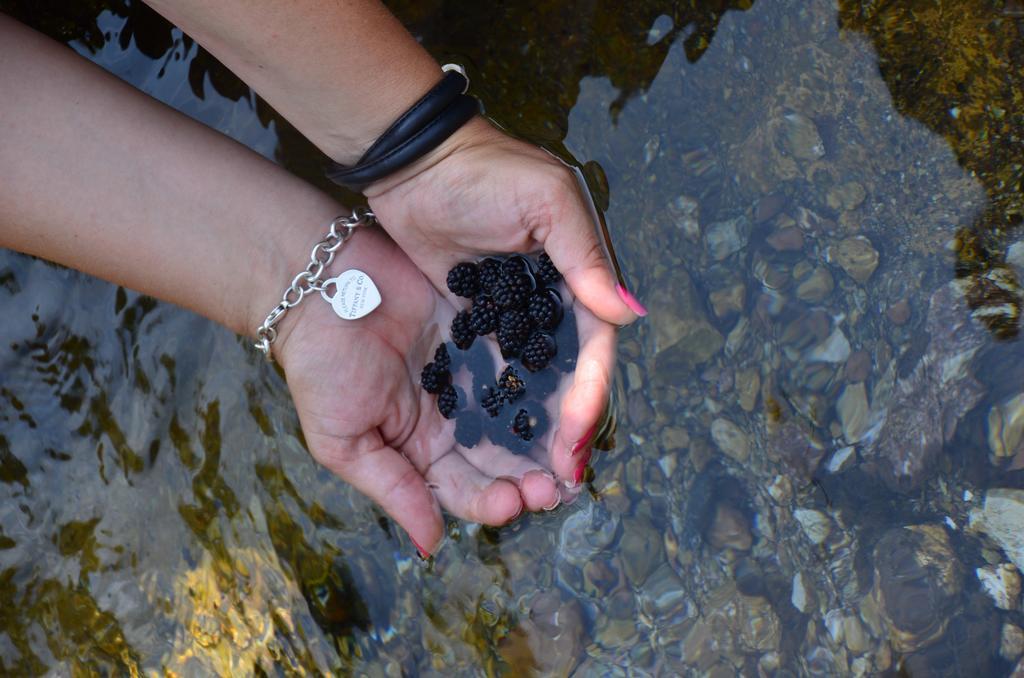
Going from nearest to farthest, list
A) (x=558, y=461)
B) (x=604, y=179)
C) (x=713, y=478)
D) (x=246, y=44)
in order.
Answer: (x=246, y=44) < (x=558, y=461) < (x=713, y=478) < (x=604, y=179)

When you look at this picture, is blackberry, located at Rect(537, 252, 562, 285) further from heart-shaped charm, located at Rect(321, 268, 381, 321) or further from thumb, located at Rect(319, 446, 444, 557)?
thumb, located at Rect(319, 446, 444, 557)

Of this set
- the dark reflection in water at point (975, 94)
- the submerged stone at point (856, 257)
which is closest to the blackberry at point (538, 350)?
the submerged stone at point (856, 257)

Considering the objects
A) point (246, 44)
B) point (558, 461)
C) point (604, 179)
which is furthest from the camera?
point (604, 179)

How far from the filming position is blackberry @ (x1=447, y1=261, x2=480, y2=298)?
320cm

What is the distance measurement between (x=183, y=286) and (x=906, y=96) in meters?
2.84

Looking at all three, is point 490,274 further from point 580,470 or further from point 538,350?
point 580,470

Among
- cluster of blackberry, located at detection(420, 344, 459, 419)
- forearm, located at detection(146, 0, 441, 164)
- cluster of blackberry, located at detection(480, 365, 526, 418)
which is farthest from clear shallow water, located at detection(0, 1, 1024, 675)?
forearm, located at detection(146, 0, 441, 164)

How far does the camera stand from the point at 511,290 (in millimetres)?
3105

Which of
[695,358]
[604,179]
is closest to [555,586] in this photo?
[695,358]

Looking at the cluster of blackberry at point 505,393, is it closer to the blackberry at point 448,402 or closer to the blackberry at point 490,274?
the blackberry at point 448,402

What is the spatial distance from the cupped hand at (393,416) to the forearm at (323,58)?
20.7 inches

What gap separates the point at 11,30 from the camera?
10.9ft

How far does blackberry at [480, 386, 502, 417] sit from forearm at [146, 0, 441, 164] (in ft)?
3.20

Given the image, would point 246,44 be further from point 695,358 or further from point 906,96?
point 906,96
